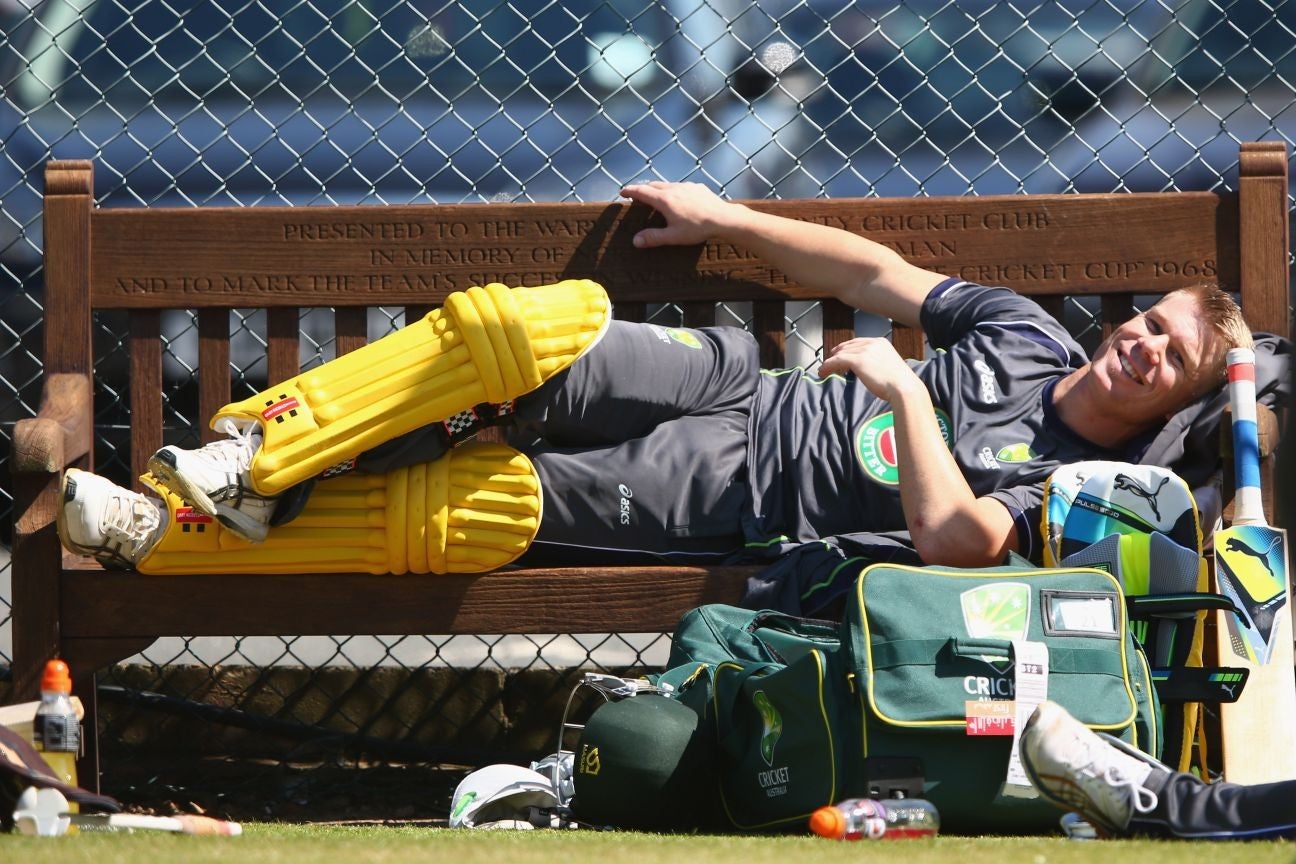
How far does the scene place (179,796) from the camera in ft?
11.7

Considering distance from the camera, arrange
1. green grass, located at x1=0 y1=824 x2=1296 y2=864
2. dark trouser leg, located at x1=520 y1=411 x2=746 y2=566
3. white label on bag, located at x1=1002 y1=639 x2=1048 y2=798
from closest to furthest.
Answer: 1. green grass, located at x1=0 y1=824 x2=1296 y2=864
2. white label on bag, located at x1=1002 y1=639 x2=1048 y2=798
3. dark trouser leg, located at x1=520 y1=411 x2=746 y2=566

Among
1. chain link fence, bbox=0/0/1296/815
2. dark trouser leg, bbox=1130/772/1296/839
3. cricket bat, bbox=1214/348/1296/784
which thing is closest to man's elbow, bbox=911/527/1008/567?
cricket bat, bbox=1214/348/1296/784

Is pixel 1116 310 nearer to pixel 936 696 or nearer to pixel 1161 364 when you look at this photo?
pixel 1161 364

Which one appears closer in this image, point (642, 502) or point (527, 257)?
point (642, 502)

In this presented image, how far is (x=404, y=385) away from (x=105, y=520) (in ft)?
1.95

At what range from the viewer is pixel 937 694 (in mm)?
2334

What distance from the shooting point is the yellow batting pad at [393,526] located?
9.62ft

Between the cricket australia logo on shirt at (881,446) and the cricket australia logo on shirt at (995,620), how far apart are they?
0.60 meters

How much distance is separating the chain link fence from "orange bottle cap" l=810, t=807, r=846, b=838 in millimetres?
1779

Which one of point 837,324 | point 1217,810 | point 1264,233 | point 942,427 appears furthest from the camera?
point 837,324

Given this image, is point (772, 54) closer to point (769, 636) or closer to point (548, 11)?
point (548, 11)

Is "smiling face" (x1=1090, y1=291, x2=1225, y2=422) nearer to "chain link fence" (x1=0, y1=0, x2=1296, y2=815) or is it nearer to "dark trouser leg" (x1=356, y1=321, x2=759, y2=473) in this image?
"dark trouser leg" (x1=356, y1=321, x2=759, y2=473)

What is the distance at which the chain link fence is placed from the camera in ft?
13.7

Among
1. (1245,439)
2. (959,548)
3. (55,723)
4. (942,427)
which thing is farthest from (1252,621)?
(55,723)
